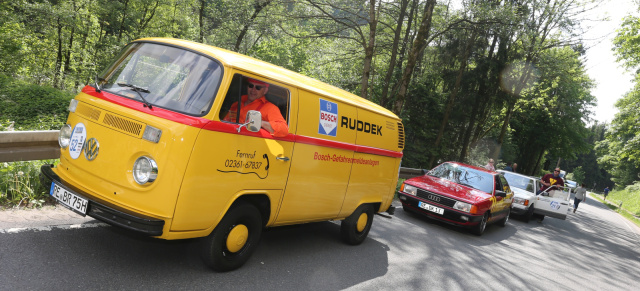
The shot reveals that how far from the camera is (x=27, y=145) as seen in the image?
5664 mm

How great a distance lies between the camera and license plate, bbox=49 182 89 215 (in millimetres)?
3793

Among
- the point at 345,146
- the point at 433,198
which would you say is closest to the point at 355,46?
the point at 433,198

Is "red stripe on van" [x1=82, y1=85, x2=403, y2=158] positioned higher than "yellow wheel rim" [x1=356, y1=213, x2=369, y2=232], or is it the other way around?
"red stripe on van" [x1=82, y1=85, x2=403, y2=158]

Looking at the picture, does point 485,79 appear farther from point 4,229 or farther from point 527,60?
point 4,229

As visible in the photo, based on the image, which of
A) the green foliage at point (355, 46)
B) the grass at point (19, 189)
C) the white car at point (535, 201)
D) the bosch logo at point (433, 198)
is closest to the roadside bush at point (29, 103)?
the green foliage at point (355, 46)

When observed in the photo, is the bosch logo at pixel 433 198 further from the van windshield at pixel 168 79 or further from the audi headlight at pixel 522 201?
the van windshield at pixel 168 79

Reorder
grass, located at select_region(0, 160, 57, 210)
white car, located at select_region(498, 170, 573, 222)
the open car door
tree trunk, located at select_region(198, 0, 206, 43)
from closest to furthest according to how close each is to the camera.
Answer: grass, located at select_region(0, 160, 57, 210)
white car, located at select_region(498, 170, 573, 222)
the open car door
tree trunk, located at select_region(198, 0, 206, 43)

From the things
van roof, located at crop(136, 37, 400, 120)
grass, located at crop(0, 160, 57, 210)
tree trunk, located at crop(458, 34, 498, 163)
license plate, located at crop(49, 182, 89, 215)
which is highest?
tree trunk, located at crop(458, 34, 498, 163)

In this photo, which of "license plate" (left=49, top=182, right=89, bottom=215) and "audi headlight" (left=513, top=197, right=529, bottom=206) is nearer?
"license plate" (left=49, top=182, right=89, bottom=215)

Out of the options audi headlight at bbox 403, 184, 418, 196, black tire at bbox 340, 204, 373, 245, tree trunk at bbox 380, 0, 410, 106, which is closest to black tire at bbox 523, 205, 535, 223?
audi headlight at bbox 403, 184, 418, 196

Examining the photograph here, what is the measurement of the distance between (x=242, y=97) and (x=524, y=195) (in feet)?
42.4

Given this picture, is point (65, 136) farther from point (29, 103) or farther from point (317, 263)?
point (29, 103)

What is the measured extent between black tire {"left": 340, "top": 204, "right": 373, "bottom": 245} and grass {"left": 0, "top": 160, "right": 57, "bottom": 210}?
4105 millimetres

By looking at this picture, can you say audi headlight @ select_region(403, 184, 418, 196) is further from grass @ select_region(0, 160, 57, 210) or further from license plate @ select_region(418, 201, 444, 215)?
grass @ select_region(0, 160, 57, 210)
